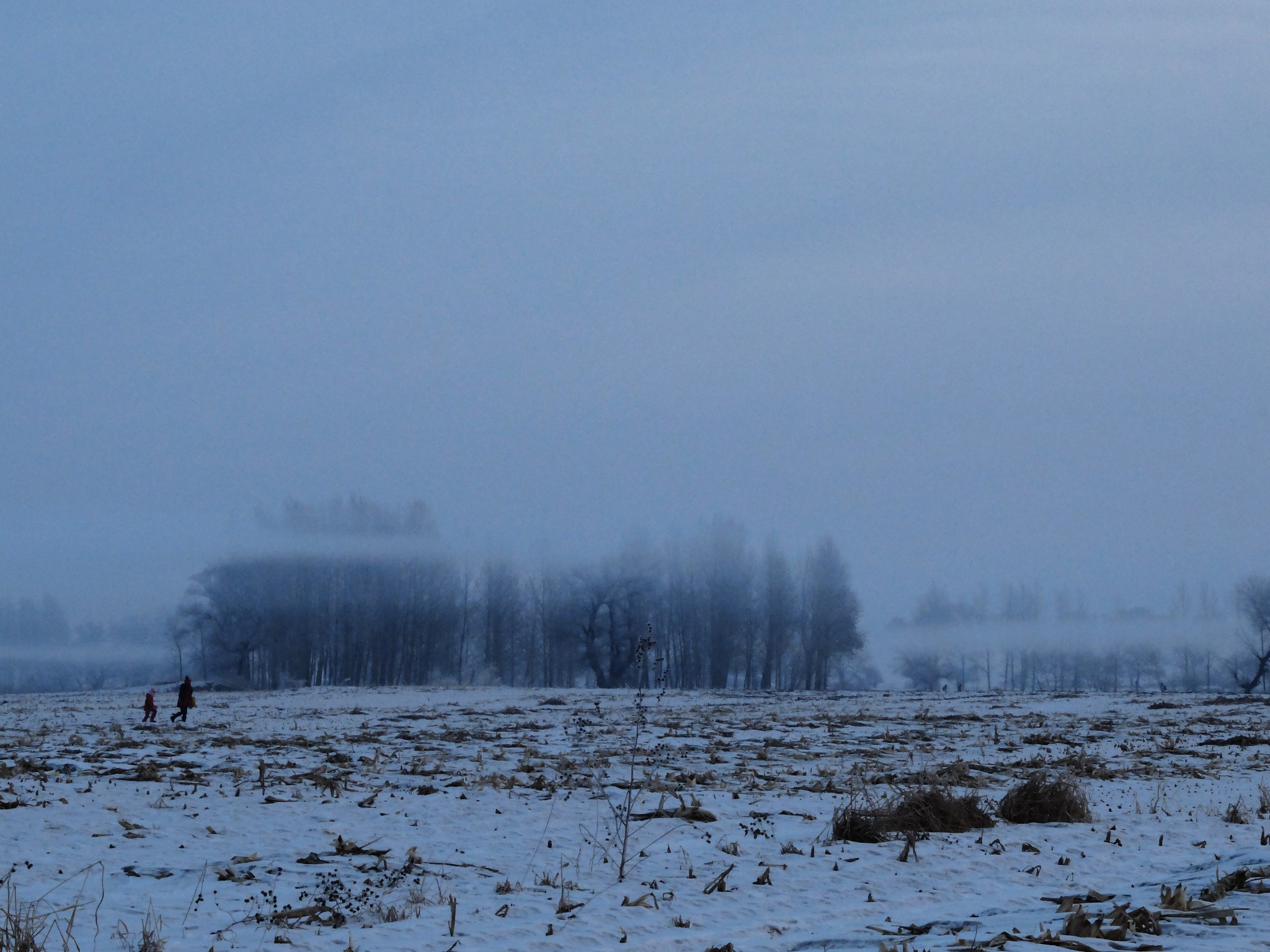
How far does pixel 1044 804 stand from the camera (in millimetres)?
11836

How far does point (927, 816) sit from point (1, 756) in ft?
49.5

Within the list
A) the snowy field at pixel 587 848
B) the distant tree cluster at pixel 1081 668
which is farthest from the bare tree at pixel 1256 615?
the snowy field at pixel 587 848

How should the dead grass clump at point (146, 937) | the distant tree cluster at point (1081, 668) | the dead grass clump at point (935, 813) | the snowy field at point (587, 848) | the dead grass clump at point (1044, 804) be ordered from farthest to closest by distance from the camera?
1. the distant tree cluster at point (1081, 668)
2. the dead grass clump at point (1044, 804)
3. the dead grass clump at point (935, 813)
4. the snowy field at point (587, 848)
5. the dead grass clump at point (146, 937)

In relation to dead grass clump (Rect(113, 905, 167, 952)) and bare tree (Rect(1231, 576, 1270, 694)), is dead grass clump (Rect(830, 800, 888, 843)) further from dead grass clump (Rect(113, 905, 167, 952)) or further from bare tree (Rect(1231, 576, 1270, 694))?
bare tree (Rect(1231, 576, 1270, 694))

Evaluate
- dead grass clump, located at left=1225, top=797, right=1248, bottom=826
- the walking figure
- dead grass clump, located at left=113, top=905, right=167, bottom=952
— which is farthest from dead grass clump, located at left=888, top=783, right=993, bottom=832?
the walking figure

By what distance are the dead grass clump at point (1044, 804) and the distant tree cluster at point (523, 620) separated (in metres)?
65.3

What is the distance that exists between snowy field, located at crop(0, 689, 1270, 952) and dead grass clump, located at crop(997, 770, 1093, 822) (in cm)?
24

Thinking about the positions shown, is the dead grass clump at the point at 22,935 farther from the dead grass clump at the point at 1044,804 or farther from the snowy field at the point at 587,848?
the dead grass clump at the point at 1044,804

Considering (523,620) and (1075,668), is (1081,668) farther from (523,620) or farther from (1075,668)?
(523,620)

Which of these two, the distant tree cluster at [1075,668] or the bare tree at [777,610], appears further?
the distant tree cluster at [1075,668]

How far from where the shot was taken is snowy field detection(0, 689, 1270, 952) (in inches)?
284

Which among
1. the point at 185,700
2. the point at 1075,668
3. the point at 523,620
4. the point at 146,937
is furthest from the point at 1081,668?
the point at 146,937

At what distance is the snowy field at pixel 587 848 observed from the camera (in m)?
7.22

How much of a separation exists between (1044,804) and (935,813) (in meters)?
1.57
